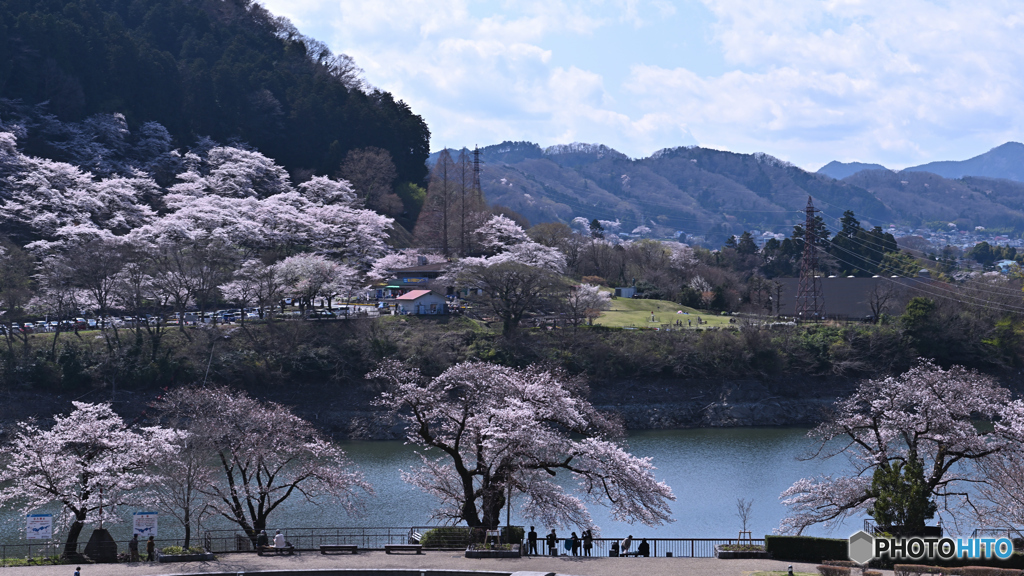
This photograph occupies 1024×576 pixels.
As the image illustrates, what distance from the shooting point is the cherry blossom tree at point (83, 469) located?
2052cm

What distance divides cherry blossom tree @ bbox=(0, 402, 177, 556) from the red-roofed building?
31110 millimetres

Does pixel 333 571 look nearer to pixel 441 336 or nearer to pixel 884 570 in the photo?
pixel 884 570

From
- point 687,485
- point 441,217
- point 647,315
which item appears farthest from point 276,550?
point 441,217

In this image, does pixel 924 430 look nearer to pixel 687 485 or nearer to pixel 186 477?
pixel 687 485

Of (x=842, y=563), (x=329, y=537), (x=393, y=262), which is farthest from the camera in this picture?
(x=393, y=262)

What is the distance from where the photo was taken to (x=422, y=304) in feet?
180

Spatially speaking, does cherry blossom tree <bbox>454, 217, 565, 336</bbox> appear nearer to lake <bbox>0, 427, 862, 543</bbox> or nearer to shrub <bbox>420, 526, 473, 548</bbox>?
lake <bbox>0, 427, 862, 543</bbox>

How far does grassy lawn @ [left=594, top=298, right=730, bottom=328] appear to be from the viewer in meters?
56.2

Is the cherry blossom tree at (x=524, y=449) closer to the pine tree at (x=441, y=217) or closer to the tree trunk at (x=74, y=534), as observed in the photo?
the tree trunk at (x=74, y=534)

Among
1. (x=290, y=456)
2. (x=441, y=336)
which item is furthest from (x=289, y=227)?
(x=290, y=456)

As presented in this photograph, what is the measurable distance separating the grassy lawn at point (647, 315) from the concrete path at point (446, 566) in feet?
119

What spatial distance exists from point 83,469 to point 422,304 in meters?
34.5

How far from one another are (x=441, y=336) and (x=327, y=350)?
6.60 metres

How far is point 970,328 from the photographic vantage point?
54.4 metres
